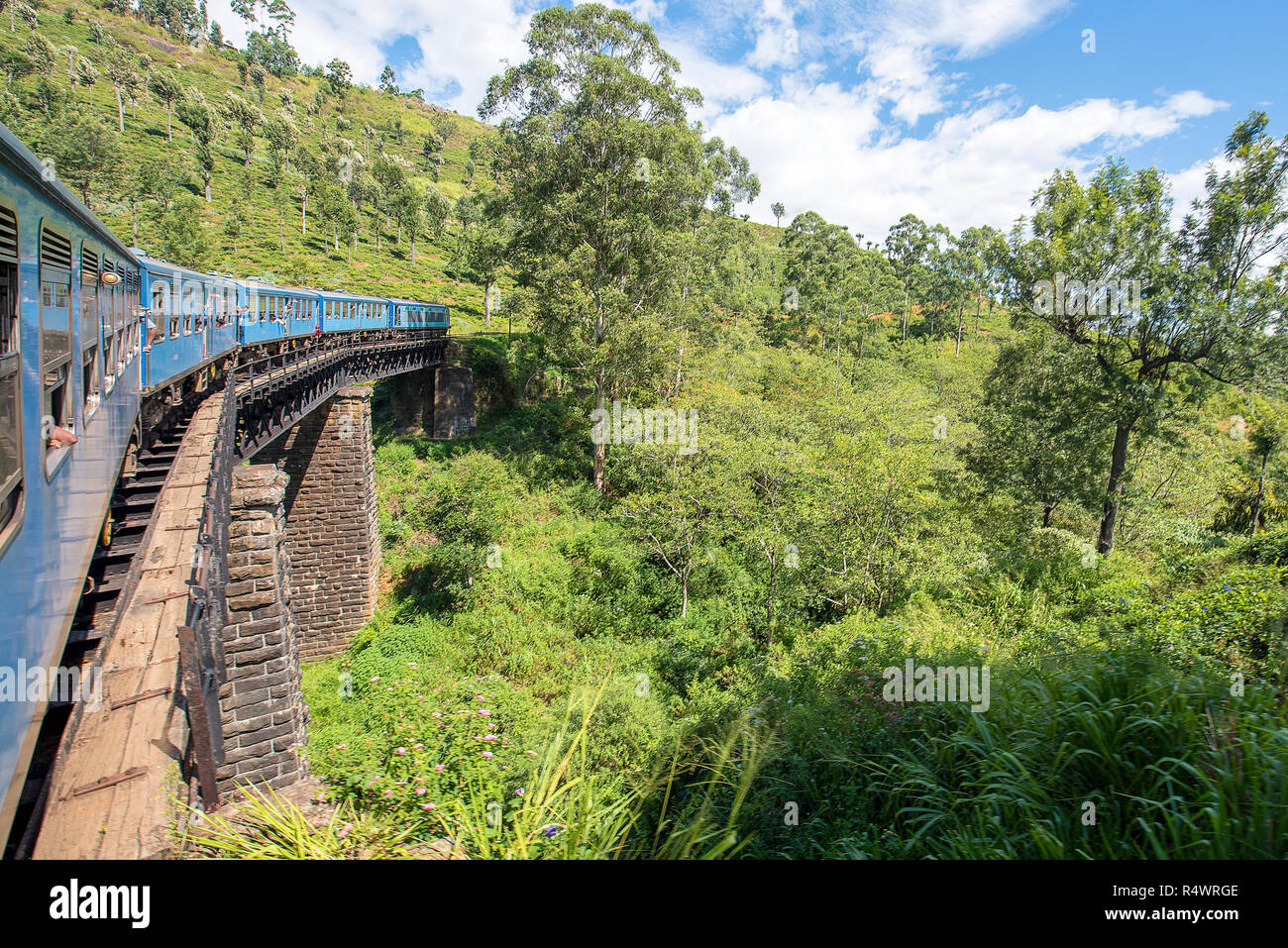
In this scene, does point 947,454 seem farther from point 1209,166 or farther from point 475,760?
point 475,760

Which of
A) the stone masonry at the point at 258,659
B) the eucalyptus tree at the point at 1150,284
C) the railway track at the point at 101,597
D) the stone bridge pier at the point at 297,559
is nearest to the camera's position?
the railway track at the point at 101,597

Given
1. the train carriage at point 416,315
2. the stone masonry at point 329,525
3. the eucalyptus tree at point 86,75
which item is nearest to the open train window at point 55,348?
the stone masonry at point 329,525

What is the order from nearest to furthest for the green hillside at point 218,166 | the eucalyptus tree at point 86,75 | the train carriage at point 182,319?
1. the train carriage at point 182,319
2. the green hillside at point 218,166
3. the eucalyptus tree at point 86,75

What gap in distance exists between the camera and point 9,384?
2.64 m

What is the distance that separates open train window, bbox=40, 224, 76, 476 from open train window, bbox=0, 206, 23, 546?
0.37 metres

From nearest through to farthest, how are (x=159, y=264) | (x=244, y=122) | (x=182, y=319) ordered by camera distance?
(x=159, y=264), (x=182, y=319), (x=244, y=122)

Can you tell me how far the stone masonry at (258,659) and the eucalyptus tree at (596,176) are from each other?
1347 cm

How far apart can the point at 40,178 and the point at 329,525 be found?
46.1 ft

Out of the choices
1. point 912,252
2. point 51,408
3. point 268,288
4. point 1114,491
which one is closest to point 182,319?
point 268,288

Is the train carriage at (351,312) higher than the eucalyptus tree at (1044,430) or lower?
higher

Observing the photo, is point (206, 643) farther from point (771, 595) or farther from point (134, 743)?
point (771, 595)

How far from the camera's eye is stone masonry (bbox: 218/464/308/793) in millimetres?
6172

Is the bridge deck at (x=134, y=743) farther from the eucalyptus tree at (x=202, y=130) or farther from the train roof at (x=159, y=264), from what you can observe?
the eucalyptus tree at (x=202, y=130)

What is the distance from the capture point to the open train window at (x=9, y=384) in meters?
2.49
